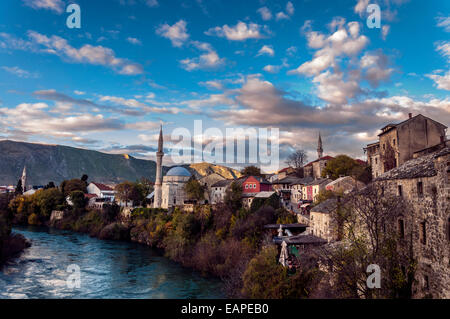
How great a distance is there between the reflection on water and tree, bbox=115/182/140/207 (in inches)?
1206

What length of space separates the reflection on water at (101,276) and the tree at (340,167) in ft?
126

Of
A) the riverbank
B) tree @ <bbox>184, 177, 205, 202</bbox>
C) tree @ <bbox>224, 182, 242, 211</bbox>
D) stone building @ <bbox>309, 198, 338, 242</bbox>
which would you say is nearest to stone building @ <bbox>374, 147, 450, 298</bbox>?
stone building @ <bbox>309, 198, 338, 242</bbox>

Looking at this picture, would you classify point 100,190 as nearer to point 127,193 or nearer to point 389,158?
point 127,193

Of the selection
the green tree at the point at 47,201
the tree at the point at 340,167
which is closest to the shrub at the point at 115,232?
the green tree at the point at 47,201

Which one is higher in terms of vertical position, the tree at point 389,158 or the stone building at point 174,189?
the tree at point 389,158

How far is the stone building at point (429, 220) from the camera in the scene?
14.2m

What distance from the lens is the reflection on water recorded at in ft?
90.4

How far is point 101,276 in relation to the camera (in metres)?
33.4

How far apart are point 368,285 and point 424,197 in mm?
5562

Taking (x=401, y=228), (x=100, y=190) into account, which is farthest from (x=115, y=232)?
(x=401, y=228)

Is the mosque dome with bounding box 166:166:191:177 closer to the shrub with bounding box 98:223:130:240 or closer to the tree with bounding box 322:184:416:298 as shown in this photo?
the shrub with bounding box 98:223:130:240

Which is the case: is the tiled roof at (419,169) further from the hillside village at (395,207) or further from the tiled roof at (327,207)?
the tiled roof at (327,207)

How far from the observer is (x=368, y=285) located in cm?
1641
